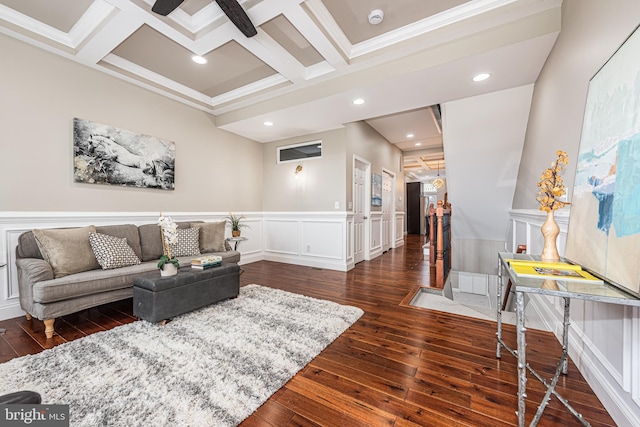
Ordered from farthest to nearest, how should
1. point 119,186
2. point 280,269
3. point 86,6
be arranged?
1. point 280,269
2. point 119,186
3. point 86,6

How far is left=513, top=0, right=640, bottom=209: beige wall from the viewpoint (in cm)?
134

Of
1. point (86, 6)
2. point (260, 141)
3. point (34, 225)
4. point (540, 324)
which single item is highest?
point (86, 6)

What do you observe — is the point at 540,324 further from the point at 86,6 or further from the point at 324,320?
the point at 86,6

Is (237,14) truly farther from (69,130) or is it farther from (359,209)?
(359,209)

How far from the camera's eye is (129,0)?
208 cm

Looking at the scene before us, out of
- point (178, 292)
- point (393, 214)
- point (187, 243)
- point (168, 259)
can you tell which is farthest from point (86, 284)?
point (393, 214)

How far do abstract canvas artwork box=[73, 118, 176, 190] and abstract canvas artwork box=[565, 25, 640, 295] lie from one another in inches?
174

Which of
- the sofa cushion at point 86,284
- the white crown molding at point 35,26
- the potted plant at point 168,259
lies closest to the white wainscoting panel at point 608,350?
the potted plant at point 168,259

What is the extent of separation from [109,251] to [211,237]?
131cm

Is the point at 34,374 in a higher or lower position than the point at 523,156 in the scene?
lower

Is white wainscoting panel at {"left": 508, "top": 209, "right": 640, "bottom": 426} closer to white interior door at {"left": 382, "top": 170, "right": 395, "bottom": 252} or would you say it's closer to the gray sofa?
the gray sofa

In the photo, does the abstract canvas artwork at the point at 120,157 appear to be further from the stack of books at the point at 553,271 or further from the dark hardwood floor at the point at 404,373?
the stack of books at the point at 553,271

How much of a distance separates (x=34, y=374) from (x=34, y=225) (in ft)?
5.91

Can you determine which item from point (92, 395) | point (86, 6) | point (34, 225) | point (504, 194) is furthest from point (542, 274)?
point (34, 225)
